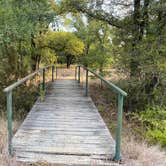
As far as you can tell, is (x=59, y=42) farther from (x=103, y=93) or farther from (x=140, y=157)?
(x=140, y=157)

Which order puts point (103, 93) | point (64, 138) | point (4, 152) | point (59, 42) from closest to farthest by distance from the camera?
point (4, 152)
point (64, 138)
point (103, 93)
point (59, 42)

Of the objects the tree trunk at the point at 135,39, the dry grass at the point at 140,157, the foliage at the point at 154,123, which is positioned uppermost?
the tree trunk at the point at 135,39

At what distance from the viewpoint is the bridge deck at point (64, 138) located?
3.60 m

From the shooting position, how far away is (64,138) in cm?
428

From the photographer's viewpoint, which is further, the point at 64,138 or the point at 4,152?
the point at 64,138

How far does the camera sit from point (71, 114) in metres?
5.88

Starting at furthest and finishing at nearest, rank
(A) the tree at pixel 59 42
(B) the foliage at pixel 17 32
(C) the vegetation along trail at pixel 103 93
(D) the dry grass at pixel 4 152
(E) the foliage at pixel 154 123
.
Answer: (A) the tree at pixel 59 42, (B) the foliage at pixel 17 32, (E) the foliage at pixel 154 123, (C) the vegetation along trail at pixel 103 93, (D) the dry grass at pixel 4 152

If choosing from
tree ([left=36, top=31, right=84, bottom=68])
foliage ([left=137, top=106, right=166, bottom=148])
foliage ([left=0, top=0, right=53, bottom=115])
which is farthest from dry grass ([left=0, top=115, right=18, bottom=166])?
tree ([left=36, top=31, right=84, bottom=68])

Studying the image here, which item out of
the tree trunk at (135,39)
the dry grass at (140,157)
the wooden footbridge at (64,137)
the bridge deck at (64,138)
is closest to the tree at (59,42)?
the tree trunk at (135,39)

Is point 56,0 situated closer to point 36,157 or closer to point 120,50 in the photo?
point 120,50

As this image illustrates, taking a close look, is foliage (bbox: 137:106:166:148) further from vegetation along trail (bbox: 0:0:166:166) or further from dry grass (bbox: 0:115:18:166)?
dry grass (bbox: 0:115:18:166)

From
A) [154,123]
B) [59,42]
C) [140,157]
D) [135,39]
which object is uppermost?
[59,42]

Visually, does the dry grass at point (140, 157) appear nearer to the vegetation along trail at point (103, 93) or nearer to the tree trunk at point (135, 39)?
the vegetation along trail at point (103, 93)

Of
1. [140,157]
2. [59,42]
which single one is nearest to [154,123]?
[140,157]
